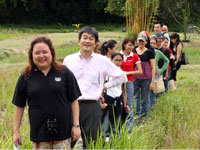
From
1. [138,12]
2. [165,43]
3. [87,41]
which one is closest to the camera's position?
[87,41]

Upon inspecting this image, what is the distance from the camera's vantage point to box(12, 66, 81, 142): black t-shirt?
11.0 feet

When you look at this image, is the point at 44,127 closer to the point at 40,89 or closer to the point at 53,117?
the point at 53,117

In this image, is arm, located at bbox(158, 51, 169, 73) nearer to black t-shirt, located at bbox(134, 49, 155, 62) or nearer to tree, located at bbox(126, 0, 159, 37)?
black t-shirt, located at bbox(134, 49, 155, 62)

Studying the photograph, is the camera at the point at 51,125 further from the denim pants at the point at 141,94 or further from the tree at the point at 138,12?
the tree at the point at 138,12

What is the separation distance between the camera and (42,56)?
3383 millimetres

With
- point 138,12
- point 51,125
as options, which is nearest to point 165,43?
point 51,125

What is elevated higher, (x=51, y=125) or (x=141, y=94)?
(x=51, y=125)

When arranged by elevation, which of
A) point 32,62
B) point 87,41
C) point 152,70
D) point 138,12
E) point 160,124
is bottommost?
point 160,124

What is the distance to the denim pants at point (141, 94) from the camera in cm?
650

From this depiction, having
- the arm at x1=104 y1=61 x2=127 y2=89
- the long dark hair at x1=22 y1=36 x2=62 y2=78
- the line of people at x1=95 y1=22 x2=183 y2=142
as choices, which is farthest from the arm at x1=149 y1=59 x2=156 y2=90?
the long dark hair at x1=22 y1=36 x2=62 y2=78

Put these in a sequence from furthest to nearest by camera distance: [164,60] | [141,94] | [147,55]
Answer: [164,60]
[141,94]
[147,55]

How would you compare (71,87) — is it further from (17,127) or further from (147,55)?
(147,55)

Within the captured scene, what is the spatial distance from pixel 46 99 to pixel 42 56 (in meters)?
0.38

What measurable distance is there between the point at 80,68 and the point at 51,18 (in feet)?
103
